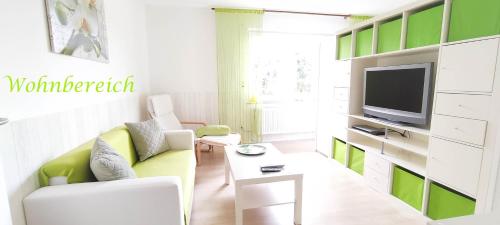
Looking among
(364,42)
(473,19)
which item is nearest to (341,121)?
(364,42)

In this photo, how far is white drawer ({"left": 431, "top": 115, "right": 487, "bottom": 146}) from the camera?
149 cm

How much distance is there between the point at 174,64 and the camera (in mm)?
3686

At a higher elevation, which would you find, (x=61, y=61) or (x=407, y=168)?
(x=61, y=61)

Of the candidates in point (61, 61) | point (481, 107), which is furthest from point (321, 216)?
point (61, 61)

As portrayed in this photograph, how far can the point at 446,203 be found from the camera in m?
1.73

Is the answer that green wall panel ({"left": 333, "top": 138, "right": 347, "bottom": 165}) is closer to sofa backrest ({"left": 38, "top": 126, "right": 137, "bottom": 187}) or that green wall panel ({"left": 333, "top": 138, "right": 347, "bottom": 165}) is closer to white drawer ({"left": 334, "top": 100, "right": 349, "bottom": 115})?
white drawer ({"left": 334, "top": 100, "right": 349, "bottom": 115})

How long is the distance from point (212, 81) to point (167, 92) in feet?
2.45

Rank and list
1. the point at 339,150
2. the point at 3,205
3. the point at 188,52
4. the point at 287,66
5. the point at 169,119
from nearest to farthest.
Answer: the point at 3,205 < the point at 339,150 < the point at 169,119 < the point at 188,52 < the point at 287,66

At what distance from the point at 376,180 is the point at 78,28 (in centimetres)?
296

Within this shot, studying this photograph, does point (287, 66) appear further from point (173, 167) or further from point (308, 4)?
point (173, 167)

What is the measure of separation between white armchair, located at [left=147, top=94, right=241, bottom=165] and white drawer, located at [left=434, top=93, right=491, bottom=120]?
2.12 metres

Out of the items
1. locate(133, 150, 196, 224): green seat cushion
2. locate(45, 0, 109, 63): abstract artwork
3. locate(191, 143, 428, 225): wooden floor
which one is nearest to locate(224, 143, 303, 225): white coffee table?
locate(191, 143, 428, 225): wooden floor

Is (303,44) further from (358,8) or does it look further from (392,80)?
(392,80)

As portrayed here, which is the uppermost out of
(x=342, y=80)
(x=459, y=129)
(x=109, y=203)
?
(x=342, y=80)
